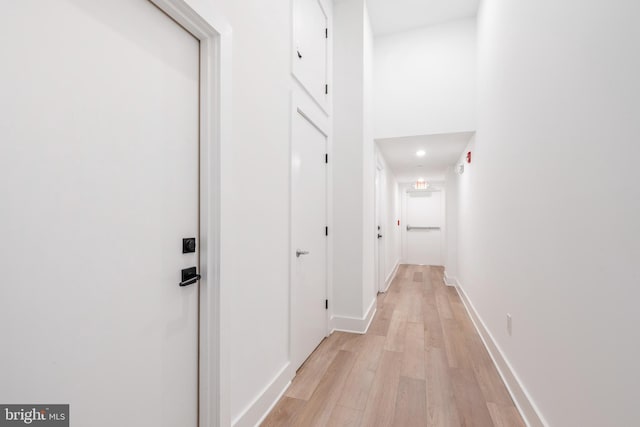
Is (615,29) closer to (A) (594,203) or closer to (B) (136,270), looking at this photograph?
(A) (594,203)

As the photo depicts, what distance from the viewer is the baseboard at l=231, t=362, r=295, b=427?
144 cm

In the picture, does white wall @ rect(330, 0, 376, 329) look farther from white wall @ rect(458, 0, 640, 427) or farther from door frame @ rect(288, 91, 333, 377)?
white wall @ rect(458, 0, 640, 427)

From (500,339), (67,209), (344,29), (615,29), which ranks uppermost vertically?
(344,29)

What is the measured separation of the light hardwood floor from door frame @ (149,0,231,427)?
575mm

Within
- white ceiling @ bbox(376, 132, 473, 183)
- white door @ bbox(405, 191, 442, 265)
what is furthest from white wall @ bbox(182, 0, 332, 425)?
white door @ bbox(405, 191, 442, 265)

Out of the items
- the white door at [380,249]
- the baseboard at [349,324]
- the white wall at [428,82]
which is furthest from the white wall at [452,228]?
the baseboard at [349,324]

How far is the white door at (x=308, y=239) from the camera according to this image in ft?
6.88

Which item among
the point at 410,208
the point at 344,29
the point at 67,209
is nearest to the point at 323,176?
the point at 344,29

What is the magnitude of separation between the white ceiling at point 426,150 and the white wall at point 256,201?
7.03 feet

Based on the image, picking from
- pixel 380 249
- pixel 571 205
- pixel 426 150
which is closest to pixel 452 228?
pixel 380 249

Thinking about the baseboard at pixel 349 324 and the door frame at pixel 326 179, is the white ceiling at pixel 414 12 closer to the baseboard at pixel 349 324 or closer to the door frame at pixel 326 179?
the door frame at pixel 326 179

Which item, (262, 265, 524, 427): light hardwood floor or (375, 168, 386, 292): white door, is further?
(375, 168, 386, 292): white door

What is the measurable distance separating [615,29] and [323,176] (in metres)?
2.09

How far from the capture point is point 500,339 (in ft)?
7.22
